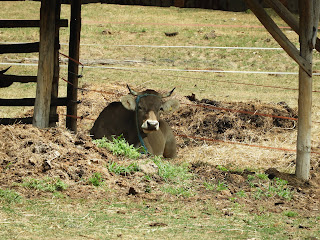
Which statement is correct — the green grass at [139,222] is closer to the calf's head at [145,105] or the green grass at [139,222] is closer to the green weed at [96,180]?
the green weed at [96,180]

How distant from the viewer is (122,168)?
8.70 metres

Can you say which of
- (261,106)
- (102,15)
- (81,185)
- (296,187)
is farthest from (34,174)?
(102,15)

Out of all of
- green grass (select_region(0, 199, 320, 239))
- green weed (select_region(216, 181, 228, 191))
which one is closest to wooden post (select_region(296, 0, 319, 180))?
green weed (select_region(216, 181, 228, 191))

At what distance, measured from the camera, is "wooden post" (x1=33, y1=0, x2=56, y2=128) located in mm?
9969

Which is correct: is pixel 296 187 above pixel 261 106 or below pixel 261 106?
below

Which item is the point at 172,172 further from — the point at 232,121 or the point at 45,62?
the point at 232,121

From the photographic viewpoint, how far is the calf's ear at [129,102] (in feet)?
35.1

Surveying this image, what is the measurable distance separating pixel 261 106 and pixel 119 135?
13.7 ft

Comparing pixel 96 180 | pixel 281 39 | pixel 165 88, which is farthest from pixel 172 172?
pixel 165 88

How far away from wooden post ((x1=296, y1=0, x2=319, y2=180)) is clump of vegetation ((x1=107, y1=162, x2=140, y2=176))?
2522mm

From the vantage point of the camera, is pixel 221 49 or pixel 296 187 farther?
pixel 221 49

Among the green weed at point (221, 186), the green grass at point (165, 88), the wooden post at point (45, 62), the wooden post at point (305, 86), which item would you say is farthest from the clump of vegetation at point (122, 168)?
the wooden post at point (305, 86)

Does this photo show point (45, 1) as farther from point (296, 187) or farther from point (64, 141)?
point (296, 187)

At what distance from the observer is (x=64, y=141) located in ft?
29.9
